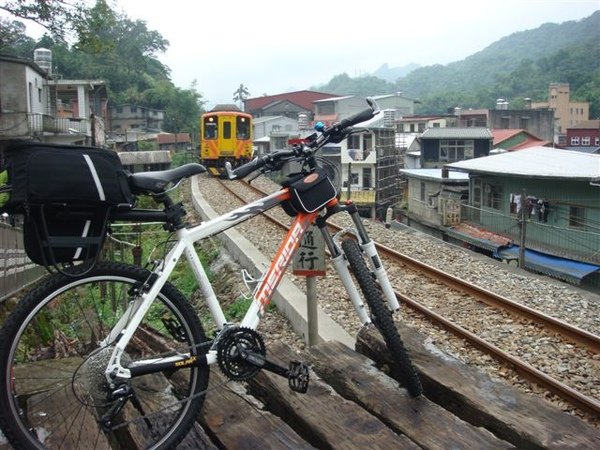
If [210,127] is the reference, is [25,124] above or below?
below

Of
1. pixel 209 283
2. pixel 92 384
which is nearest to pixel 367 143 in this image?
pixel 209 283

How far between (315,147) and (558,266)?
14.7 m

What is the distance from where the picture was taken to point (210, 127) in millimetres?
22062

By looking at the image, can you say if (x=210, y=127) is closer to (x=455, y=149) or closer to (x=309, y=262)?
(x=455, y=149)

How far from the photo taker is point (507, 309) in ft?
20.9

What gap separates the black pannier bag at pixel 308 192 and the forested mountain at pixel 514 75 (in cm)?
6262

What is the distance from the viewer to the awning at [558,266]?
49.0ft

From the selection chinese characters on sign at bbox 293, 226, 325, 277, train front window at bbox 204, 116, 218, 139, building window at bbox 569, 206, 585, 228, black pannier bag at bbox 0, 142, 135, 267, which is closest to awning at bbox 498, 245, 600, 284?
building window at bbox 569, 206, 585, 228

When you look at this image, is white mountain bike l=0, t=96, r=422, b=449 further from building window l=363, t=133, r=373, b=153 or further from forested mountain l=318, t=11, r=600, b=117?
forested mountain l=318, t=11, r=600, b=117

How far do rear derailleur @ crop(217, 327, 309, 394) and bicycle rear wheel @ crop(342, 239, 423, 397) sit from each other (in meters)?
0.40

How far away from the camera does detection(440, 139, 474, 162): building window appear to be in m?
30.0

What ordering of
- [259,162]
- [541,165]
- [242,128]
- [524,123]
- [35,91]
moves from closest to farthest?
[259,162]
[541,165]
[35,91]
[242,128]
[524,123]

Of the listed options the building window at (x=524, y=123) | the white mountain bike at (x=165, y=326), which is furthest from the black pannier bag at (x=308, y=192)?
the building window at (x=524, y=123)

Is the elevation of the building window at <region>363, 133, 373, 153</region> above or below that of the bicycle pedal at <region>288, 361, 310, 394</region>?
above
